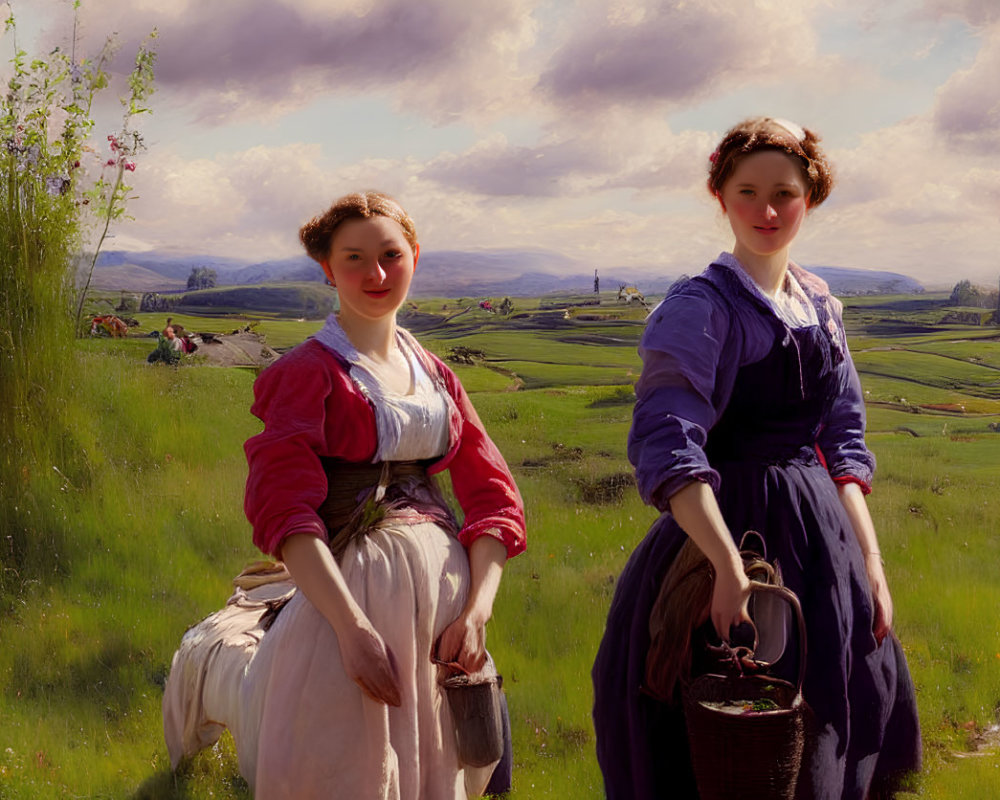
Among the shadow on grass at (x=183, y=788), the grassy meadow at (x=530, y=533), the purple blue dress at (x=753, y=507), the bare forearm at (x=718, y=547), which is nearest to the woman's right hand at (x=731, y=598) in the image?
the bare forearm at (x=718, y=547)

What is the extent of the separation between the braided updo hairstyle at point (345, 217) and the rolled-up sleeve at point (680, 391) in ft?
2.52

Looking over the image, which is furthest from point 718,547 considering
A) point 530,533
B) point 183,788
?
point 530,533

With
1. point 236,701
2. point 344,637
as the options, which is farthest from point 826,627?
point 236,701

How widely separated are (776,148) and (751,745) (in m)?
1.57

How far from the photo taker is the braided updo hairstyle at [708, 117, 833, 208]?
282 centimetres

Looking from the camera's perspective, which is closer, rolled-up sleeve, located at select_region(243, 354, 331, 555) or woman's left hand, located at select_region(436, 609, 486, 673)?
rolled-up sleeve, located at select_region(243, 354, 331, 555)

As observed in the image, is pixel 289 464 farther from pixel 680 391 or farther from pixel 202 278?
pixel 202 278

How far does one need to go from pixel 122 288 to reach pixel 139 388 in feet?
3.61

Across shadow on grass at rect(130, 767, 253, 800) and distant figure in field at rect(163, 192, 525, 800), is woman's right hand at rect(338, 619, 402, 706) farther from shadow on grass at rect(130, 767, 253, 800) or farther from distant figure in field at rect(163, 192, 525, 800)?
shadow on grass at rect(130, 767, 253, 800)

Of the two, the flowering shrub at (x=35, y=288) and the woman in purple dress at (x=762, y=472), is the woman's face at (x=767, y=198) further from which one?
the flowering shrub at (x=35, y=288)

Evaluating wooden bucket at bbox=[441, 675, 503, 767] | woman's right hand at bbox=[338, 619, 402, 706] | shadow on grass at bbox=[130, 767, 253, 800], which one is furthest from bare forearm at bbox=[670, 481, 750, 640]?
shadow on grass at bbox=[130, 767, 253, 800]

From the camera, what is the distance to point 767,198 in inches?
111

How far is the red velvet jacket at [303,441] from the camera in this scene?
8.76 ft

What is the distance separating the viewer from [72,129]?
6.04m
